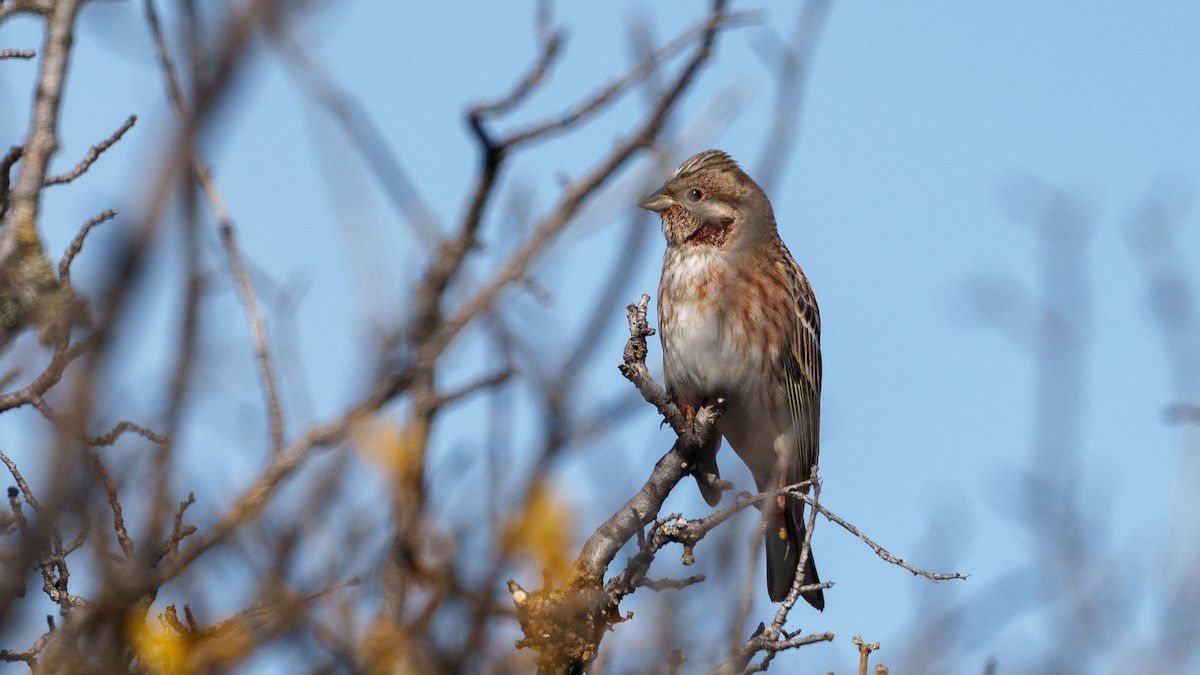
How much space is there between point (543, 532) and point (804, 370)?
17.0ft

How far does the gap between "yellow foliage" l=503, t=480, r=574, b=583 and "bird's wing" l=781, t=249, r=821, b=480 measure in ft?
15.3

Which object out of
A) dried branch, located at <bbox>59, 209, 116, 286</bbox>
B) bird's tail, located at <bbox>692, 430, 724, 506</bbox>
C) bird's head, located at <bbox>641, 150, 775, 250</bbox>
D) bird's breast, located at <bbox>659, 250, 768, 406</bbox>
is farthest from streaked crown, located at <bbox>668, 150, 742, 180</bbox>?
dried branch, located at <bbox>59, 209, 116, 286</bbox>

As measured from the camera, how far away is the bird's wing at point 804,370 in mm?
7281

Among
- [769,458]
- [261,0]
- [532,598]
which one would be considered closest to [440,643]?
[261,0]

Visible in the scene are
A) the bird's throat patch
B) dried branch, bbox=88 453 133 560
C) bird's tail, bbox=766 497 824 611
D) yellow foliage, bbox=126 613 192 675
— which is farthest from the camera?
the bird's throat patch

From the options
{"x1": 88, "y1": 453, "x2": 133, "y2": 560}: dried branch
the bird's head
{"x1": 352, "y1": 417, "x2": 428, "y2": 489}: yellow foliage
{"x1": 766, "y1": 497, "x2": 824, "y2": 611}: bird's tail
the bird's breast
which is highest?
the bird's head

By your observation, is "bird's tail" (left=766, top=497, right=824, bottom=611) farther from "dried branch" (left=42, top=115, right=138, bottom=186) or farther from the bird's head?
"dried branch" (left=42, top=115, right=138, bottom=186)

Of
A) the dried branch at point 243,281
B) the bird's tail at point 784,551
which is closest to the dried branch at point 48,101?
the dried branch at point 243,281

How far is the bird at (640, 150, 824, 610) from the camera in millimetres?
6824

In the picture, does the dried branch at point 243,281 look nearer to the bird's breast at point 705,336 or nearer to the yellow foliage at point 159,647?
the yellow foliage at point 159,647

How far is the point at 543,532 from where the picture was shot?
243 centimetres

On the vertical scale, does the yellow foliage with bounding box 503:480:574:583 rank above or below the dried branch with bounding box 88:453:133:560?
below

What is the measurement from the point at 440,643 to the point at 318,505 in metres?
0.35

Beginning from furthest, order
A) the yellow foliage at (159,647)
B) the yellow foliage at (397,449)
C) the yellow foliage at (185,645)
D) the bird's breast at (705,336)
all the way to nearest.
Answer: the bird's breast at (705,336) → the yellow foliage at (159,647) → the yellow foliage at (185,645) → the yellow foliage at (397,449)
